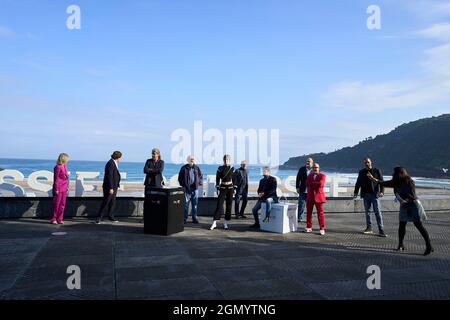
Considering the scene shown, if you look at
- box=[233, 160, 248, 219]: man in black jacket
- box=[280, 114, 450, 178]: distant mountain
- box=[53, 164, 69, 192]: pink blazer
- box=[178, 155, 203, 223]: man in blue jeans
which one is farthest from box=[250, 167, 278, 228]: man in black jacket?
box=[280, 114, 450, 178]: distant mountain

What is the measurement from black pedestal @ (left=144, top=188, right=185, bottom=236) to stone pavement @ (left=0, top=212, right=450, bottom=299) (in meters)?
0.31

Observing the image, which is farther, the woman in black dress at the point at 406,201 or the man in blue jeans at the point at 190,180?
the man in blue jeans at the point at 190,180

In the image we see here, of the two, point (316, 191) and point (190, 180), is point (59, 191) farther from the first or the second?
point (316, 191)

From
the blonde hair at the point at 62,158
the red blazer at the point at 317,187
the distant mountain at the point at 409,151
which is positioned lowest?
the red blazer at the point at 317,187

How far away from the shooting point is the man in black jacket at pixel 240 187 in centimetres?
1170

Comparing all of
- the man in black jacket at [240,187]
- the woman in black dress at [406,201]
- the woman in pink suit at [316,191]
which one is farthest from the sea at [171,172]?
the woman in black dress at [406,201]

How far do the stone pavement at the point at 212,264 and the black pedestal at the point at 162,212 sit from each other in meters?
0.31

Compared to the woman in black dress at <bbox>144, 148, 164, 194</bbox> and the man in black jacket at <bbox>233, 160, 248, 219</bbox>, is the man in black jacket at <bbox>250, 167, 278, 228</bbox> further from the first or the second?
the woman in black dress at <bbox>144, 148, 164, 194</bbox>

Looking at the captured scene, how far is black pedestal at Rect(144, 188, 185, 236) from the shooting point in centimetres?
847

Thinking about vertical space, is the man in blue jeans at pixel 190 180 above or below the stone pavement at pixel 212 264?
above

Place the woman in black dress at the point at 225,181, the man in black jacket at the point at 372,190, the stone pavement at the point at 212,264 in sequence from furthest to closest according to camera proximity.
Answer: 1. the woman in black dress at the point at 225,181
2. the man in black jacket at the point at 372,190
3. the stone pavement at the point at 212,264

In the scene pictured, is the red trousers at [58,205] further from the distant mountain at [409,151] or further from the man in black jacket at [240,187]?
the distant mountain at [409,151]
